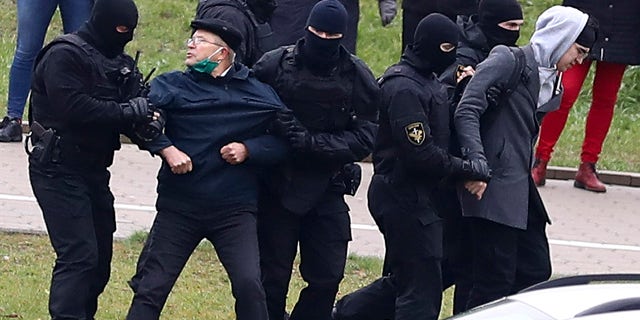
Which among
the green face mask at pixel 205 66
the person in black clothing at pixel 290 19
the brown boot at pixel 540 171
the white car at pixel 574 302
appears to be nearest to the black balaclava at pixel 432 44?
the green face mask at pixel 205 66

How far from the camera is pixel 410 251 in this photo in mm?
6930

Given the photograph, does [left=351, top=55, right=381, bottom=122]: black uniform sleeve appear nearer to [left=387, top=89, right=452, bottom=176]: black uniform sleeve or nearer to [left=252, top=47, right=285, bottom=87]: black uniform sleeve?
[left=387, top=89, right=452, bottom=176]: black uniform sleeve

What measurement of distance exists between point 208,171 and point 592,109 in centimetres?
539

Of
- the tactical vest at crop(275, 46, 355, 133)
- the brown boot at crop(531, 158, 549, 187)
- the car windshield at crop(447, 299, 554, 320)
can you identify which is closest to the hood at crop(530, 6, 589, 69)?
the tactical vest at crop(275, 46, 355, 133)

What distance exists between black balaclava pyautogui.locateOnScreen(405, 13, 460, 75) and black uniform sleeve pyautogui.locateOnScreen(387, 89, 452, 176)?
0.66 feet

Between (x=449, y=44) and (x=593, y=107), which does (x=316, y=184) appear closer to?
(x=449, y=44)

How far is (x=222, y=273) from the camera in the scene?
860 cm

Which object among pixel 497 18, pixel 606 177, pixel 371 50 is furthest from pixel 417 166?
pixel 371 50

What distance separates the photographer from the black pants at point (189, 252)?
6.35 metres

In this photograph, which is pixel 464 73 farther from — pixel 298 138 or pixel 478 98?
pixel 298 138

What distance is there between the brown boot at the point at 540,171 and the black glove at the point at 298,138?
474 centimetres

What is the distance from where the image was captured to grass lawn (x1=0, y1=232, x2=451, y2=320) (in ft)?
25.4

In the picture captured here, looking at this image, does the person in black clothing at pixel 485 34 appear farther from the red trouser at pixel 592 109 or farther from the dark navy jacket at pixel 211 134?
the red trouser at pixel 592 109

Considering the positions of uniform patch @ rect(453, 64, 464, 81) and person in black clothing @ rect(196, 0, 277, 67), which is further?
person in black clothing @ rect(196, 0, 277, 67)
